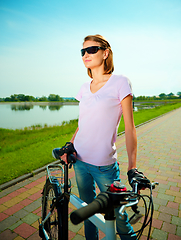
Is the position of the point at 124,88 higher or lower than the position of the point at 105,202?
higher

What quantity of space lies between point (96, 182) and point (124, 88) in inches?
34.2

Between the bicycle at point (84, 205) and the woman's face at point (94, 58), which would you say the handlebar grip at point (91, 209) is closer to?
the bicycle at point (84, 205)

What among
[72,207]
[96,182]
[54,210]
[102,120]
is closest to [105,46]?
[102,120]

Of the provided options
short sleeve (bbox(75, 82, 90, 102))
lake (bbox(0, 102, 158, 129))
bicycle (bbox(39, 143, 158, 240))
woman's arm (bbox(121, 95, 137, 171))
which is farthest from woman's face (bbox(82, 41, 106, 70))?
lake (bbox(0, 102, 158, 129))

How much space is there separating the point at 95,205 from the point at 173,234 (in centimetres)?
228

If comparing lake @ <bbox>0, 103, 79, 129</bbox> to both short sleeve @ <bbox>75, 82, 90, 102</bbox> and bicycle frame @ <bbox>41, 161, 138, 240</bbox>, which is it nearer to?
short sleeve @ <bbox>75, 82, 90, 102</bbox>

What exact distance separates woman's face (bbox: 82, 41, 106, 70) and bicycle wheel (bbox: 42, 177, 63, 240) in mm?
1233

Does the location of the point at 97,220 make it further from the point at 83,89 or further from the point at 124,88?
the point at 83,89

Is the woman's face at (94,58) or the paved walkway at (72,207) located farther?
the paved walkway at (72,207)

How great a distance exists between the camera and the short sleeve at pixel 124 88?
4.34 feet

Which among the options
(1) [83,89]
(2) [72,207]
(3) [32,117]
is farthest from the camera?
(3) [32,117]

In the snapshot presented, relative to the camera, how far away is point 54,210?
6.01ft

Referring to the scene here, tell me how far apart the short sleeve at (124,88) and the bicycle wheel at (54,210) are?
1.13 meters

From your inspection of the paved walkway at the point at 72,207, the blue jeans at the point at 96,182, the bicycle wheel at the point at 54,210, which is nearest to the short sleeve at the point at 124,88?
the blue jeans at the point at 96,182
